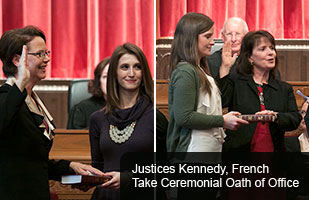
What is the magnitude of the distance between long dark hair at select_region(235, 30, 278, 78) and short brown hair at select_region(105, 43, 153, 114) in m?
0.24

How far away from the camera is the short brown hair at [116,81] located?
4.62 feet

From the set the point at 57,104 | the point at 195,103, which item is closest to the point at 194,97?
the point at 195,103

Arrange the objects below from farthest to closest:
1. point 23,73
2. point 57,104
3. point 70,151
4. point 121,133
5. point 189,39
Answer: point 57,104 → point 70,151 → point 121,133 → point 189,39 → point 23,73

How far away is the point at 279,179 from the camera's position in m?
1.25

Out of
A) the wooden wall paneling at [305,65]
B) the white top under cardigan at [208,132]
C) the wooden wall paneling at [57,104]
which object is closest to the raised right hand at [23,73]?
the white top under cardigan at [208,132]

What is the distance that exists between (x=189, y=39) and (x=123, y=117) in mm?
274

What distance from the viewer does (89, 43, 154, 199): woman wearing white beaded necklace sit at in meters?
1.37

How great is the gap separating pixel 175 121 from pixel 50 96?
4.07 feet

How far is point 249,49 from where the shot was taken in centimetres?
133

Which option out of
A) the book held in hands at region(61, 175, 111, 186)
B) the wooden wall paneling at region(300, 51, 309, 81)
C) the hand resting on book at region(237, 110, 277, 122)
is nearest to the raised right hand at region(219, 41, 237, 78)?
the hand resting on book at region(237, 110, 277, 122)

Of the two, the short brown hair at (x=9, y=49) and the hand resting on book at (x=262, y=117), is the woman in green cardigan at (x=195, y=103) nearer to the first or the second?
the hand resting on book at (x=262, y=117)

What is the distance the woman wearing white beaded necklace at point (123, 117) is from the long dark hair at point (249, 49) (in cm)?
25

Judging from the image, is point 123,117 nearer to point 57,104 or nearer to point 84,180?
→ point 84,180

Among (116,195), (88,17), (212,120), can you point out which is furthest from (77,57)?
(212,120)
